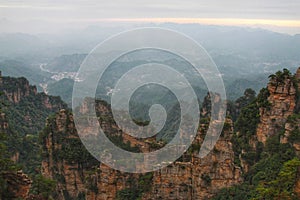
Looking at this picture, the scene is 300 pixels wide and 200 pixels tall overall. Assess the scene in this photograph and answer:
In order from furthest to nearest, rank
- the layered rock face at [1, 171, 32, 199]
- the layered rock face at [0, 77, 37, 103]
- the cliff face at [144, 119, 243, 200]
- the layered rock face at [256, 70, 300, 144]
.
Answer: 1. the layered rock face at [0, 77, 37, 103]
2. the layered rock face at [256, 70, 300, 144]
3. the cliff face at [144, 119, 243, 200]
4. the layered rock face at [1, 171, 32, 199]

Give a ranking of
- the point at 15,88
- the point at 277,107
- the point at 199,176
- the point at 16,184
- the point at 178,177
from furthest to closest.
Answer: the point at 15,88
the point at 277,107
the point at 199,176
the point at 178,177
the point at 16,184

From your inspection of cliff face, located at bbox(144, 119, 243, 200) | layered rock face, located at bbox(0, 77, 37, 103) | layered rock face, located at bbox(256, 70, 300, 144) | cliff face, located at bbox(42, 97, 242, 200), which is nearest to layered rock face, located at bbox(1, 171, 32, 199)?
cliff face, located at bbox(42, 97, 242, 200)

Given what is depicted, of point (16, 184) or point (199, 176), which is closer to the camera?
point (16, 184)

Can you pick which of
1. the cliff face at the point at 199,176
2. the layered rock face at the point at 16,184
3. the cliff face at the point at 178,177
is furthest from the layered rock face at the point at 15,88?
the layered rock face at the point at 16,184

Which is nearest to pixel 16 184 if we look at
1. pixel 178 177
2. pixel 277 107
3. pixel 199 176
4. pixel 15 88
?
pixel 178 177

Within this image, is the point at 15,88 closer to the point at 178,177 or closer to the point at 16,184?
the point at 178,177

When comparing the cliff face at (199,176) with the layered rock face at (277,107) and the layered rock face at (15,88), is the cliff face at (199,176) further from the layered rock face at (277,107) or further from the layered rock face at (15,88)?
the layered rock face at (15,88)

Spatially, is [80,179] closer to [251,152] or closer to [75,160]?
[75,160]

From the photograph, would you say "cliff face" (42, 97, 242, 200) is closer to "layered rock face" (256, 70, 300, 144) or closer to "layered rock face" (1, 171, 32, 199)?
"layered rock face" (256, 70, 300, 144)
